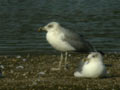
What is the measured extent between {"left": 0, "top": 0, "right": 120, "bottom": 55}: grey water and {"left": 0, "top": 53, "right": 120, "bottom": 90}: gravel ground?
2.40 meters

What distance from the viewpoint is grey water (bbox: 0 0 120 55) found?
776 inches

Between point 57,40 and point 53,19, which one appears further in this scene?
point 53,19

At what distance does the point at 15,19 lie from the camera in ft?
92.3

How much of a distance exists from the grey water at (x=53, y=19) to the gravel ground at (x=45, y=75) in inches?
94.5

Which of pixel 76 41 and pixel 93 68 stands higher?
pixel 76 41

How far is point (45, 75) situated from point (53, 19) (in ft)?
51.4

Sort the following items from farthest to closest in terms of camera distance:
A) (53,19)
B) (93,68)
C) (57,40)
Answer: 1. (53,19)
2. (57,40)
3. (93,68)

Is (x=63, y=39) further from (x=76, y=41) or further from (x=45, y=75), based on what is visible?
(x=45, y=75)

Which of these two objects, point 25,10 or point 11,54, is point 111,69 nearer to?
point 11,54

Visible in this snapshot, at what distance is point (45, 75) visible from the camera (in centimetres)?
1290

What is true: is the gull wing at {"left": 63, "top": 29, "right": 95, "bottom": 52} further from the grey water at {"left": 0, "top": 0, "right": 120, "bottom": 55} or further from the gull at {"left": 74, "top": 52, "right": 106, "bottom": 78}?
the grey water at {"left": 0, "top": 0, "right": 120, "bottom": 55}

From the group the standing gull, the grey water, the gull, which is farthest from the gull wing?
the grey water

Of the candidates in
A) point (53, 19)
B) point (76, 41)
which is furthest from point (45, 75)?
point (53, 19)

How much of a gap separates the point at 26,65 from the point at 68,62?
1435 mm
